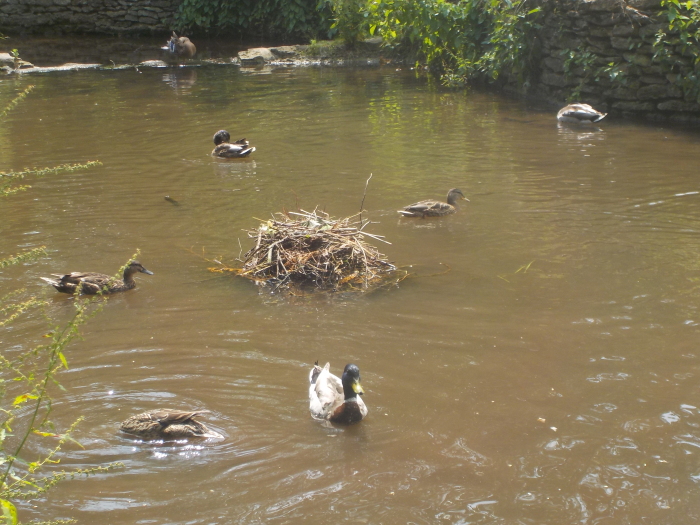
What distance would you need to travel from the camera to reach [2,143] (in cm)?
1269

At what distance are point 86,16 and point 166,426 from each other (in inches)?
1079

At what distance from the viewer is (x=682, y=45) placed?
508 inches

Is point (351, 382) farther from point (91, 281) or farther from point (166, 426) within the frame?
point (91, 281)

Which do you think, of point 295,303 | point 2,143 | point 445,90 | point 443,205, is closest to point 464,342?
point 295,303

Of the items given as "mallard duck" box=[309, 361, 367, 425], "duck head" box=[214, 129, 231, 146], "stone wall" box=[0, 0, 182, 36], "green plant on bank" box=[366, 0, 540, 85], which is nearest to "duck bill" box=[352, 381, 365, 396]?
"mallard duck" box=[309, 361, 367, 425]

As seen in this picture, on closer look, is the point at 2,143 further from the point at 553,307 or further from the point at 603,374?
the point at 603,374

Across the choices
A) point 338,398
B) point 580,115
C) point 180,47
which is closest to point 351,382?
point 338,398

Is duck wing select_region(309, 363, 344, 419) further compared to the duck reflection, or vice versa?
the duck reflection

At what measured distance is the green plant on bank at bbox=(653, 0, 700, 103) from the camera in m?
12.7

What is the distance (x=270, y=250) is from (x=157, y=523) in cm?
363

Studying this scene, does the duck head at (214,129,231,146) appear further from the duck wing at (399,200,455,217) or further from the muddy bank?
the muddy bank

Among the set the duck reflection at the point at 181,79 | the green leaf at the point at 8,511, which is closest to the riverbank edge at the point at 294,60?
the duck reflection at the point at 181,79

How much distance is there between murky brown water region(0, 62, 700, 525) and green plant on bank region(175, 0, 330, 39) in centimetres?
1615

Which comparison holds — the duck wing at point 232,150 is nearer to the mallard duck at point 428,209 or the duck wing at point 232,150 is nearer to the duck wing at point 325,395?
the mallard duck at point 428,209
